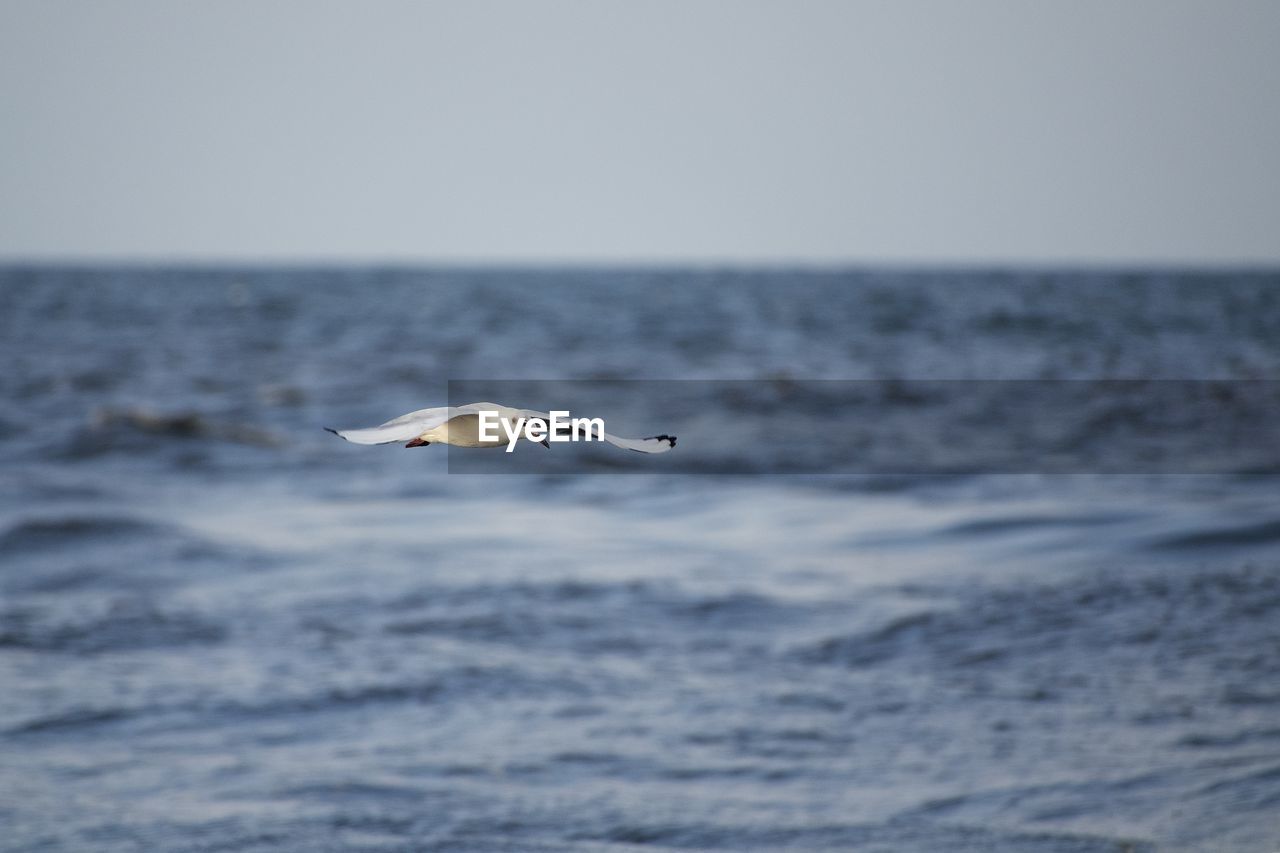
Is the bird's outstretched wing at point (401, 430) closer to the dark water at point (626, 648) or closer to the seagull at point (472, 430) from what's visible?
the seagull at point (472, 430)

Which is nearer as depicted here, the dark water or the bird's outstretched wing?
the bird's outstretched wing

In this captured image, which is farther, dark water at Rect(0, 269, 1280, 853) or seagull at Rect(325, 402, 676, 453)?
dark water at Rect(0, 269, 1280, 853)

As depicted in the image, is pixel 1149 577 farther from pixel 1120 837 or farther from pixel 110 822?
pixel 110 822

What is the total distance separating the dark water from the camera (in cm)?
491

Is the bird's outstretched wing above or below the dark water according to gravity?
above

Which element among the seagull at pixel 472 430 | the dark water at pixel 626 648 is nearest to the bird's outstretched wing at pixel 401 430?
the seagull at pixel 472 430

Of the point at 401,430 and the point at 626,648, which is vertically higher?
the point at 401,430

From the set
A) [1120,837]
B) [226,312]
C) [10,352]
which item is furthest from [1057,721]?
[226,312]

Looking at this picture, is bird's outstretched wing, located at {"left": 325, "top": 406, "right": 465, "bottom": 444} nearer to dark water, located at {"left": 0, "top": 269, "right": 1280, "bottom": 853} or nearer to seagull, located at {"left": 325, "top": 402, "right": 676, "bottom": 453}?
seagull, located at {"left": 325, "top": 402, "right": 676, "bottom": 453}

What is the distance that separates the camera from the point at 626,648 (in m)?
7.05

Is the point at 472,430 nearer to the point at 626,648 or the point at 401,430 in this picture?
→ the point at 401,430

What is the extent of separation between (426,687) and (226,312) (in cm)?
3811

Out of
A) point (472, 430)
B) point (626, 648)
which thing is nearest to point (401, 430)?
point (472, 430)

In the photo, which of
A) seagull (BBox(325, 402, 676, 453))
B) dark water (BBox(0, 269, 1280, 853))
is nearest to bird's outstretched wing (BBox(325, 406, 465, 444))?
seagull (BBox(325, 402, 676, 453))
